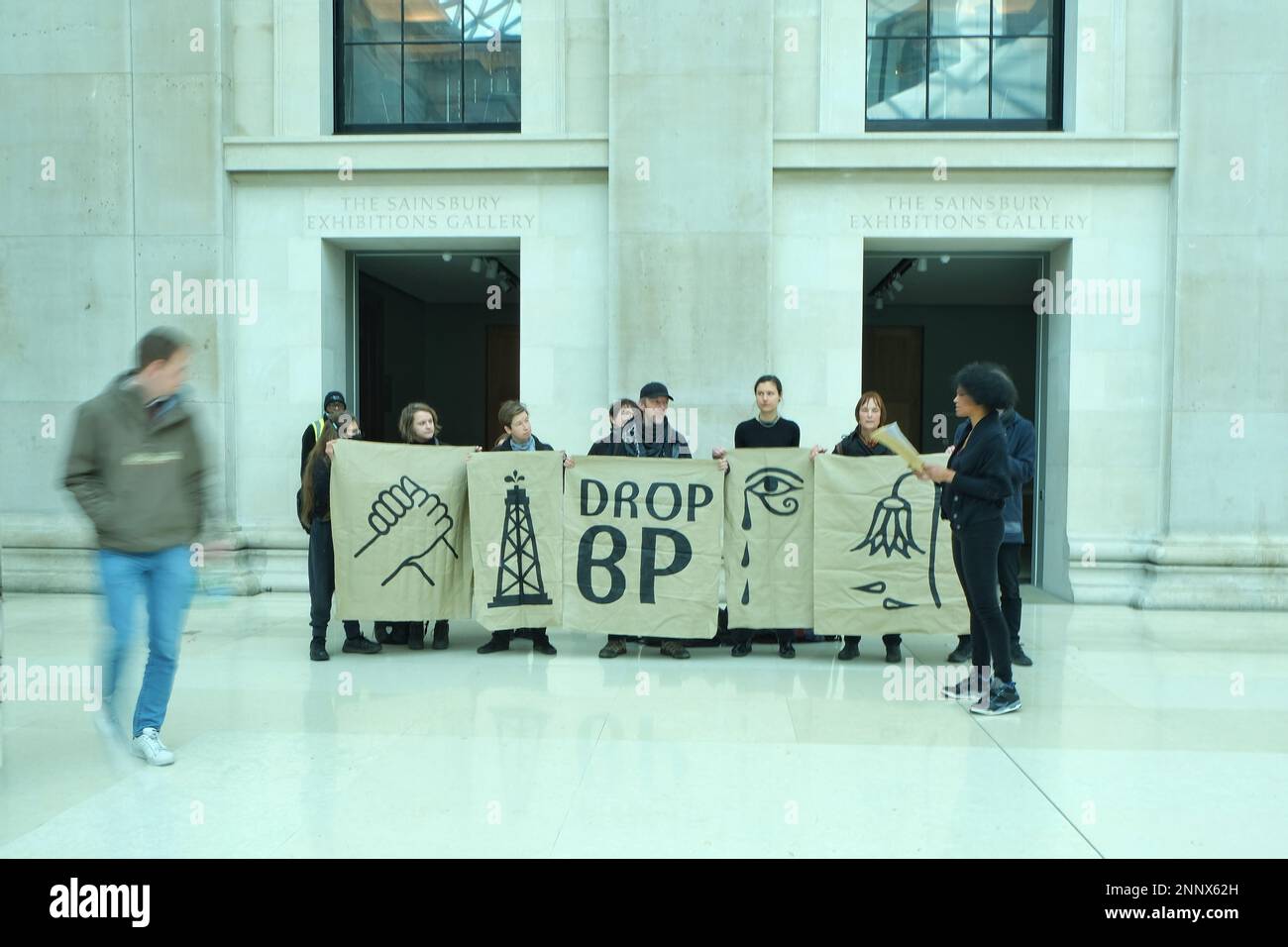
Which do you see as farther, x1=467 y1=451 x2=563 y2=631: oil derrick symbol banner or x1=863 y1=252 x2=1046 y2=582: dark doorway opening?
x1=863 y1=252 x2=1046 y2=582: dark doorway opening

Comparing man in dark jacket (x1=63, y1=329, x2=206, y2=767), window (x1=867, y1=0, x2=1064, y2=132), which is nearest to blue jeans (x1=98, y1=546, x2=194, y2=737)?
man in dark jacket (x1=63, y1=329, x2=206, y2=767)

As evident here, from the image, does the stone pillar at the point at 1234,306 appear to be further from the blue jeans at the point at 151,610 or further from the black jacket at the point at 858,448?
the blue jeans at the point at 151,610

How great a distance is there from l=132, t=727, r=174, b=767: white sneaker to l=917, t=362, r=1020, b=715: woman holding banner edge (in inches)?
177

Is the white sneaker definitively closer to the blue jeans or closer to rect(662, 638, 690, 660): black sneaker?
the blue jeans

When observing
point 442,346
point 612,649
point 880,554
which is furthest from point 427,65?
point 442,346

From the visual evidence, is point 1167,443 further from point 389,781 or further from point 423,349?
point 423,349

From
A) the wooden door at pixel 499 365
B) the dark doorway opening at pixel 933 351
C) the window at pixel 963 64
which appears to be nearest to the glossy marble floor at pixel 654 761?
the window at pixel 963 64

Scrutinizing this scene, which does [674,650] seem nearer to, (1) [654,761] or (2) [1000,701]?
(2) [1000,701]

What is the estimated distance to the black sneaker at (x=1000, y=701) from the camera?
624 centimetres

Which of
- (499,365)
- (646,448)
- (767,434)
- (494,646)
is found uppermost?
Answer: (499,365)

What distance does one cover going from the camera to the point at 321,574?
7992 millimetres

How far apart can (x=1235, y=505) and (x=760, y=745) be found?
23.1ft

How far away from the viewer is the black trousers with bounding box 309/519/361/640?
Result: 25.8ft

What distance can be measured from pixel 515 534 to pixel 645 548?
104 centimetres
